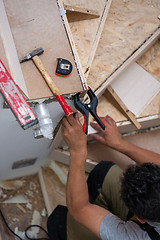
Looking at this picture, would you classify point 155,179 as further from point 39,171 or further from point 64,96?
point 39,171

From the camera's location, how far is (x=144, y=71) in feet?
7.30

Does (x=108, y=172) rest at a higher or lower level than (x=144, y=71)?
lower

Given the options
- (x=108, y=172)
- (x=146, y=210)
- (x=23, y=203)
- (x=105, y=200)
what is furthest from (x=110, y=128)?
(x=23, y=203)

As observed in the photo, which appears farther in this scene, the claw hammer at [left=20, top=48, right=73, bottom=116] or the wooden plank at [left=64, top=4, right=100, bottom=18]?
the wooden plank at [left=64, top=4, right=100, bottom=18]

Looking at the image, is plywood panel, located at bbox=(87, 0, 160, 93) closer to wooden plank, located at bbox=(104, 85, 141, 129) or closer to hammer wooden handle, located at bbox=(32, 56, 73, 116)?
wooden plank, located at bbox=(104, 85, 141, 129)

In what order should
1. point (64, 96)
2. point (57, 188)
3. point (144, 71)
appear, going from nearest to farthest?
point (64, 96), point (144, 71), point (57, 188)

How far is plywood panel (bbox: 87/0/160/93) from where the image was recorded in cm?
184

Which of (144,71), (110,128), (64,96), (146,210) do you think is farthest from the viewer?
(144,71)

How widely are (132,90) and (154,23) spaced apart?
569mm

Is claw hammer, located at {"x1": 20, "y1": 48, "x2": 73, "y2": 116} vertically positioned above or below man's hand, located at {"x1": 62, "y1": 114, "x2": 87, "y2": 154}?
above

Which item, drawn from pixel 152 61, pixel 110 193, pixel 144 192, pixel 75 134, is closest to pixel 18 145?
pixel 75 134

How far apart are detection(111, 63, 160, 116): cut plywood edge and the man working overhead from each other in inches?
15.9

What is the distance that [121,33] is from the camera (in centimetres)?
201

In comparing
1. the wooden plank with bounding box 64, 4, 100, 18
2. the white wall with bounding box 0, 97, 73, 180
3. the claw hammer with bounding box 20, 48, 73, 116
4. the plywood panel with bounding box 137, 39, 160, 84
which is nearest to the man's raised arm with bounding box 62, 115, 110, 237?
the white wall with bounding box 0, 97, 73, 180
